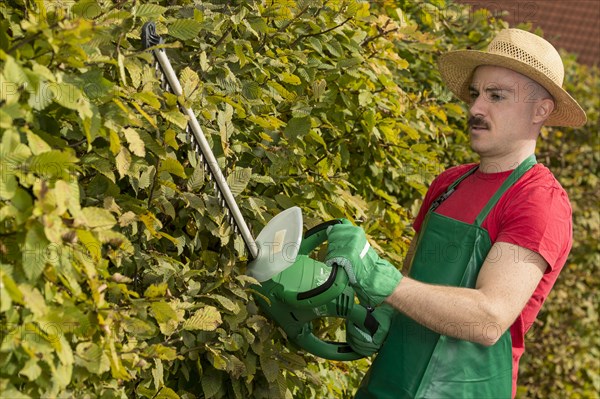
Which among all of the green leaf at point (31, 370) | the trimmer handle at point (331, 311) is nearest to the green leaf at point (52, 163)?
the green leaf at point (31, 370)

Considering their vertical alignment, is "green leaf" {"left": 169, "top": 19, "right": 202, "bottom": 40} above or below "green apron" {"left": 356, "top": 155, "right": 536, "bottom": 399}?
above

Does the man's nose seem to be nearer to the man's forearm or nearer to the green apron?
the green apron

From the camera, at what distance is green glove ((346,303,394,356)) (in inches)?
117

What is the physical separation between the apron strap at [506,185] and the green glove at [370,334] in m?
0.43

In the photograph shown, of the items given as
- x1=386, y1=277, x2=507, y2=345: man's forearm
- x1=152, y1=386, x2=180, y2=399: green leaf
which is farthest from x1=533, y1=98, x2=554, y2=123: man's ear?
x1=152, y1=386, x2=180, y2=399: green leaf

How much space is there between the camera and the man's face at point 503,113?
3.03 meters

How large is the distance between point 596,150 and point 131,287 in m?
5.32

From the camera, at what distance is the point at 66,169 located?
200 cm

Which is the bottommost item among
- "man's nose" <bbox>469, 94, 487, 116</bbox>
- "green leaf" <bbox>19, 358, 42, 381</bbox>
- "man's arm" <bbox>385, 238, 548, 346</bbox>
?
"man's arm" <bbox>385, 238, 548, 346</bbox>

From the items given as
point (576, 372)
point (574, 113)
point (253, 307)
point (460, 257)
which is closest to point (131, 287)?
point (253, 307)

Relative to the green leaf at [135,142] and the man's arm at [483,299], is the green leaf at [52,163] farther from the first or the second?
the man's arm at [483,299]

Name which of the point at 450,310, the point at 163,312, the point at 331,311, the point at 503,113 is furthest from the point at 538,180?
the point at 163,312

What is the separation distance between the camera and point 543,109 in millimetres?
3131

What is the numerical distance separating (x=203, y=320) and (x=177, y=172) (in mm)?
410
